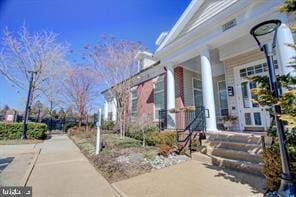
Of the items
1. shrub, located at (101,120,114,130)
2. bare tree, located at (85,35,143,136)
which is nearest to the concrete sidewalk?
bare tree, located at (85,35,143,136)

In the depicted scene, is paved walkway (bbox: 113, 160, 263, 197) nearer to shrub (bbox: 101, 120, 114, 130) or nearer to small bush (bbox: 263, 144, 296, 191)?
small bush (bbox: 263, 144, 296, 191)

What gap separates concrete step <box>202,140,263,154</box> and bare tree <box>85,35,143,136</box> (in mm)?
6771

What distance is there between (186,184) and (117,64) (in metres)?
9.77

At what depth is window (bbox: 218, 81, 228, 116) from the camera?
9672mm

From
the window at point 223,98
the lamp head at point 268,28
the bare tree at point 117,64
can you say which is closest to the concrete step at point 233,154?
the lamp head at point 268,28

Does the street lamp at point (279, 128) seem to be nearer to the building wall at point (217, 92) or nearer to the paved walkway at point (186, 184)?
the paved walkway at point (186, 184)

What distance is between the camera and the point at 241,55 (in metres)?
8.51

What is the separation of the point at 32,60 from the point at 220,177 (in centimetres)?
2005

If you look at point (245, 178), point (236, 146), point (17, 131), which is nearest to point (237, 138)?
point (236, 146)

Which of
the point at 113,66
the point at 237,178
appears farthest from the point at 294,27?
the point at 113,66

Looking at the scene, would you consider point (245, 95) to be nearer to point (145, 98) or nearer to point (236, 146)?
point (236, 146)

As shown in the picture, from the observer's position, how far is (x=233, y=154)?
16.3 ft

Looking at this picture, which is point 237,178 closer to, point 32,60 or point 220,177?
point 220,177

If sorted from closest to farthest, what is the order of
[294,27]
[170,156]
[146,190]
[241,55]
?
[294,27] → [146,190] → [170,156] → [241,55]
